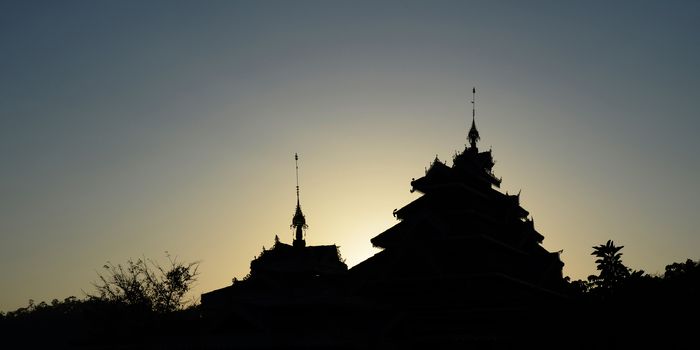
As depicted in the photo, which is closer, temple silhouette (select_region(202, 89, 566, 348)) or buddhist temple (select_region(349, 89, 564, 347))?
temple silhouette (select_region(202, 89, 566, 348))

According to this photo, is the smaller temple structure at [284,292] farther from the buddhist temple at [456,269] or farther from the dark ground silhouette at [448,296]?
the buddhist temple at [456,269]

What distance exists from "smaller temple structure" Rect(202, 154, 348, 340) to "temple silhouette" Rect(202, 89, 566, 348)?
0.07 m

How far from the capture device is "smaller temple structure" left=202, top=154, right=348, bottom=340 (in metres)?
35.1

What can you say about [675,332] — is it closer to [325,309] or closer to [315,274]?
[325,309]

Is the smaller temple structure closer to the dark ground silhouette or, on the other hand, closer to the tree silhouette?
the dark ground silhouette

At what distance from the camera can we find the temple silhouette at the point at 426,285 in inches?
1390

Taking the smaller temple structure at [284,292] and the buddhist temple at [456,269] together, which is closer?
the smaller temple structure at [284,292]

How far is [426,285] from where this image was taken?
131ft

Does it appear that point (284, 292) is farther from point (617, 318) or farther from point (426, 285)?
point (617, 318)

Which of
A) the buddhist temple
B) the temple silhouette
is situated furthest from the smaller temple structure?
the buddhist temple

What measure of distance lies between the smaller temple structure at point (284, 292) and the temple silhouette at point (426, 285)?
2.6 inches

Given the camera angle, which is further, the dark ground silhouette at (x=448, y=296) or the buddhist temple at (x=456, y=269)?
the buddhist temple at (x=456, y=269)

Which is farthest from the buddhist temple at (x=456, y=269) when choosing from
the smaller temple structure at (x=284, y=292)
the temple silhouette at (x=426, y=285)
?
the smaller temple structure at (x=284, y=292)

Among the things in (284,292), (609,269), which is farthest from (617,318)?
(284,292)
